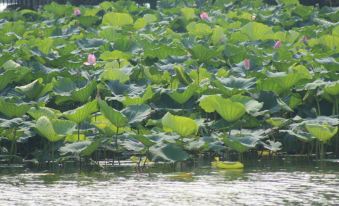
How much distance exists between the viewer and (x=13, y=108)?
6.09 metres

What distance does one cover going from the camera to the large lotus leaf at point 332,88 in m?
6.35

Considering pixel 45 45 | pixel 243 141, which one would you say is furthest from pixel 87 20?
pixel 243 141

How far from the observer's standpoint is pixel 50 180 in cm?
550

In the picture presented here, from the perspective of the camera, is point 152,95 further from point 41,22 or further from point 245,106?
point 41,22

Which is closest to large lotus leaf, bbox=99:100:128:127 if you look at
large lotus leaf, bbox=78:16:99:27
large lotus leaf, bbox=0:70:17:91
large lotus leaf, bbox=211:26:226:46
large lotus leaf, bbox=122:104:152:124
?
large lotus leaf, bbox=122:104:152:124

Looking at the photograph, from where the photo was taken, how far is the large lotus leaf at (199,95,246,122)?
595 centimetres

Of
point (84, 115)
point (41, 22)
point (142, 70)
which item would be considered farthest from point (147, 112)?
point (41, 22)

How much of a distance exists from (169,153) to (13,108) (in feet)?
3.25

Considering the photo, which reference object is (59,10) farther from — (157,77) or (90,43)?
(157,77)

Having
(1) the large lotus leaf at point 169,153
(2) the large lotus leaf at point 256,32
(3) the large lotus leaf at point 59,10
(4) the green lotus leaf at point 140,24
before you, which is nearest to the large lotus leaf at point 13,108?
(1) the large lotus leaf at point 169,153

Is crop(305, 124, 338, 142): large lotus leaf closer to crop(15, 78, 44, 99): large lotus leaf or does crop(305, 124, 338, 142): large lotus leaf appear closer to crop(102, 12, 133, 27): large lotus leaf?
crop(15, 78, 44, 99): large lotus leaf

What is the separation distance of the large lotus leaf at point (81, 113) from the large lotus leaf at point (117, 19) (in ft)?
15.0

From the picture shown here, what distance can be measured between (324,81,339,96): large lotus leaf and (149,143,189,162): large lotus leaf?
3.70 ft

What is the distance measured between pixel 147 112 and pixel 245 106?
55 cm
